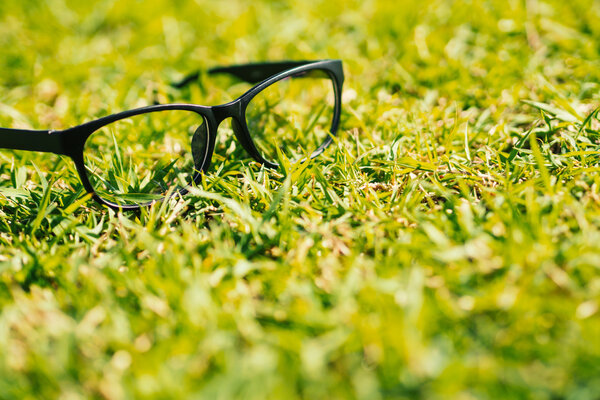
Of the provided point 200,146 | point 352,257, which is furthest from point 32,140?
point 352,257

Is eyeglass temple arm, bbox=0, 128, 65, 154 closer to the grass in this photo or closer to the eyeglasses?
the eyeglasses

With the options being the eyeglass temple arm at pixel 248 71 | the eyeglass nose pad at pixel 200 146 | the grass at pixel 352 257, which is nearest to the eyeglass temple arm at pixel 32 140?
the grass at pixel 352 257

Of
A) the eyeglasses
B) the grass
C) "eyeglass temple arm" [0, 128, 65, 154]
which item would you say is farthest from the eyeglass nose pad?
"eyeglass temple arm" [0, 128, 65, 154]

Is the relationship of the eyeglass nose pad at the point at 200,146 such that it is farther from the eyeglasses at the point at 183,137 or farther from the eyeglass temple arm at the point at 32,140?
the eyeglass temple arm at the point at 32,140

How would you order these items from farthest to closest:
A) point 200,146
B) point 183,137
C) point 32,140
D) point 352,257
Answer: point 183,137, point 200,146, point 32,140, point 352,257

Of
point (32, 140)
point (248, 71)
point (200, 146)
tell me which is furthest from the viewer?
point (248, 71)

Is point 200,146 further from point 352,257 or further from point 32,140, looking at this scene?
point 352,257
